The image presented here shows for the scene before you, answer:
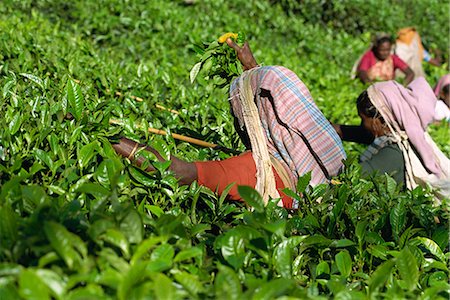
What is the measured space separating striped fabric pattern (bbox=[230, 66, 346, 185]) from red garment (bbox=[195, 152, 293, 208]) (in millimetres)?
140

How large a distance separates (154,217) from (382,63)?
7.90 m

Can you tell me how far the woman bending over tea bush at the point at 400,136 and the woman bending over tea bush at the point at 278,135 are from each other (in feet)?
3.52

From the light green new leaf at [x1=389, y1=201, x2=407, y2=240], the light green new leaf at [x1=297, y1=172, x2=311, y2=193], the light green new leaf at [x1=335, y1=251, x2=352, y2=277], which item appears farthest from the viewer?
the light green new leaf at [x1=297, y1=172, x2=311, y2=193]

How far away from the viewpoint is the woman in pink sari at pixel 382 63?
986cm

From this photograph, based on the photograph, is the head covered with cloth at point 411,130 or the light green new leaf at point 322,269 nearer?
the light green new leaf at point 322,269

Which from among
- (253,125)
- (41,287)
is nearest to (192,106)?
(253,125)

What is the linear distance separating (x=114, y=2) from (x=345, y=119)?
3.44 metres

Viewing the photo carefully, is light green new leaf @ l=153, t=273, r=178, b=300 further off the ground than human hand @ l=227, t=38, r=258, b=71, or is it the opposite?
human hand @ l=227, t=38, r=258, b=71

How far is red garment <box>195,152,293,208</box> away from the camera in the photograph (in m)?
3.17

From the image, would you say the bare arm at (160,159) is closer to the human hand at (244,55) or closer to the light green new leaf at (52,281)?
the human hand at (244,55)

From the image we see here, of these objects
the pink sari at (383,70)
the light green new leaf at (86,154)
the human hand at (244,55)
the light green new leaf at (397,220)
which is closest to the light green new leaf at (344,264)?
the light green new leaf at (397,220)

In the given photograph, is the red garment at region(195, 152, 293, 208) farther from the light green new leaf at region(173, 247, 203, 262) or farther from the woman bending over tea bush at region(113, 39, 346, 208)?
the light green new leaf at region(173, 247, 203, 262)

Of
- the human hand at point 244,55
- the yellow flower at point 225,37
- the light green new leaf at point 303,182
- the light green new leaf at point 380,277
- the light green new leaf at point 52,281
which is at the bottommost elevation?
the light green new leaf at point 303,182

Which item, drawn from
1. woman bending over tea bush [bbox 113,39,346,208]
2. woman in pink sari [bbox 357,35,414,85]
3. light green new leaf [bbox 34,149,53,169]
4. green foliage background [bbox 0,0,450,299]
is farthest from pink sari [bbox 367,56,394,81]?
light green new leaf [bbox 34,149,53,169]
